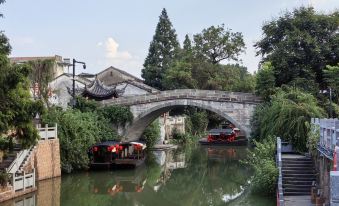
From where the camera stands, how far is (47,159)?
2036 centimetres

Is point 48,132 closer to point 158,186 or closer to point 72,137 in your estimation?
point 72,137

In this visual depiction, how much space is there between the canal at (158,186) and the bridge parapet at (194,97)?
375cm

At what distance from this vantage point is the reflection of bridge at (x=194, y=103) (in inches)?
1117

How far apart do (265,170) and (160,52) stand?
1388 inches

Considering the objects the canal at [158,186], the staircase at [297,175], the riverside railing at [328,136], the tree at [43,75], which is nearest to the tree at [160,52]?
the canal at [158,186]

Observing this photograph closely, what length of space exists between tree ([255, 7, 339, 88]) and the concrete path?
13.4 metres

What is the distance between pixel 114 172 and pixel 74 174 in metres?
2.28

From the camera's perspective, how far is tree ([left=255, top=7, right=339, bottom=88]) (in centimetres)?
2666

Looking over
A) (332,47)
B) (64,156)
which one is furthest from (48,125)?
(332,47)

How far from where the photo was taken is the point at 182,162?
2908cm

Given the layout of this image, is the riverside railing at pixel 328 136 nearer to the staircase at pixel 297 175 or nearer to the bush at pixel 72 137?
the staircase at pixel 297 175

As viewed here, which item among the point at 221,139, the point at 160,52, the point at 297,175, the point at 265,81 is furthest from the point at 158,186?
the point at 160,52

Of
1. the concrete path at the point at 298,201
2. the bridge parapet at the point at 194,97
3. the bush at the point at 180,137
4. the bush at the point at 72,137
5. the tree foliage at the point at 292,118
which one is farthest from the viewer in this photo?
the bush at the point at 180,137

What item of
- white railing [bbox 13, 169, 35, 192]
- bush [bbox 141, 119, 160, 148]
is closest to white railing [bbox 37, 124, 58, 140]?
white railing [bbox 13, 169, 35, 192]
